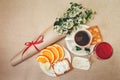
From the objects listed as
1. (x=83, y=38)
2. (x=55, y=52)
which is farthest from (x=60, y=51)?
(x=83, y=38)

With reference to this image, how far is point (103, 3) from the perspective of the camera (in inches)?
42.0

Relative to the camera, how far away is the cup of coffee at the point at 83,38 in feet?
3.34

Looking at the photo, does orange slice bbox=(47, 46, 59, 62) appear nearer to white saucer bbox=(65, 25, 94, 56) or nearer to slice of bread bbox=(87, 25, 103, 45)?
white saucer bbox=(65, 25, 94, 56)

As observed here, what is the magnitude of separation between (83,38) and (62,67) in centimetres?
17

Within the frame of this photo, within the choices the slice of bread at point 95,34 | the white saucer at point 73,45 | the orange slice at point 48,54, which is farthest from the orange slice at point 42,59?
the slice of bread at point 95,34

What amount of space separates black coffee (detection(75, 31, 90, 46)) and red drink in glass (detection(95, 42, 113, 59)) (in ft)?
0.19

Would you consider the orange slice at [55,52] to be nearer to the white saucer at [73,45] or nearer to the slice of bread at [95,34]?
the white saucer at [73,45]

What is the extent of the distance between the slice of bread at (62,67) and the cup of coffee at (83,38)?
0.35ft

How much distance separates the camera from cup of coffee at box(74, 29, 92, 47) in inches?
40.1

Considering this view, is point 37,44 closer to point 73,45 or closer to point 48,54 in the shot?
point 48,54

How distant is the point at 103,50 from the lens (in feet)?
3.35

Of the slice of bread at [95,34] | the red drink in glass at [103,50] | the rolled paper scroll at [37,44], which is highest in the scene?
the rolled paper scroll at [37,44]

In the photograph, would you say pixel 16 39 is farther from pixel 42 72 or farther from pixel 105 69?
pixel 105 69

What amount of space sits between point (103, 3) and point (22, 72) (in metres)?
A: 0.54
